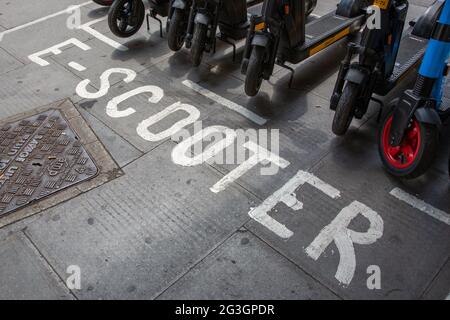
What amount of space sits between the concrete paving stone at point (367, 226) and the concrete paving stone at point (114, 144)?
4.79ft

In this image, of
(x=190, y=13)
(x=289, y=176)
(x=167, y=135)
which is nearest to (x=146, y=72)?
(x=190, y=13)

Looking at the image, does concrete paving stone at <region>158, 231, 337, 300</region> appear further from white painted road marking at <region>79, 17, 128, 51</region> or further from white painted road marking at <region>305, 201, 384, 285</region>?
white painted road marking at <region>79, 17, 128, 51</region>

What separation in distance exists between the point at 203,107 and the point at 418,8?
167 inches

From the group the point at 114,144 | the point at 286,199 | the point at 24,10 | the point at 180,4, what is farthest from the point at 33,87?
the point at 286,199

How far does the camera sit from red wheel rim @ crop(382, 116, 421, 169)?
133 inches

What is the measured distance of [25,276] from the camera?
2.93 m

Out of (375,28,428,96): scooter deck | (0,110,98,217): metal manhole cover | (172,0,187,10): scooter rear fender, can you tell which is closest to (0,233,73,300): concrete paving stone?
(0,110,98,217): metal manhole cover

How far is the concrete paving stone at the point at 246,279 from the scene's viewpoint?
279 centimetres

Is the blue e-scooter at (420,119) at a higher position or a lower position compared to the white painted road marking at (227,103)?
higher

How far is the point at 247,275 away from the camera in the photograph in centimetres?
289

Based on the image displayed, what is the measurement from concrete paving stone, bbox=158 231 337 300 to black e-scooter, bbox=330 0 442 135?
1.57m

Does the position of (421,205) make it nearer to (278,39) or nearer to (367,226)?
(367,226)

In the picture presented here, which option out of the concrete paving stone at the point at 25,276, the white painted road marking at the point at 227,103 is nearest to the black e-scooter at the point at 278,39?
the white painted road marking at the point at 227,103

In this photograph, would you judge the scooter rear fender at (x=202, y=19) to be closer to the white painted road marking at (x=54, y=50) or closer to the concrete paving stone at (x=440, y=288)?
the white painted road marking at (x=54, y=50)
